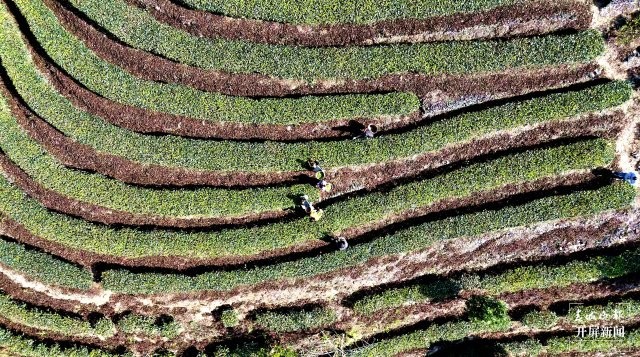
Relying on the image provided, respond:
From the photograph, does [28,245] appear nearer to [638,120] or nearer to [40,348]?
[40,348]

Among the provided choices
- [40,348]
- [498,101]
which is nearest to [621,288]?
[498,101]

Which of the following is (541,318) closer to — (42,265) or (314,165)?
(314,165)

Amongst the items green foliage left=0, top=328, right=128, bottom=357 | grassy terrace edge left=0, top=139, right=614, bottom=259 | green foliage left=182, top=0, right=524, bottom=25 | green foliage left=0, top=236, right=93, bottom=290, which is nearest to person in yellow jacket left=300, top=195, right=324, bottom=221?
grassy terrace edge left=0, top=139, right=614, bottom=259

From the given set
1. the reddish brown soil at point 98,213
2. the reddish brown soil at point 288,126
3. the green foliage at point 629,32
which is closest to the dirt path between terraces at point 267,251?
the reddish brown soil at point 98,213

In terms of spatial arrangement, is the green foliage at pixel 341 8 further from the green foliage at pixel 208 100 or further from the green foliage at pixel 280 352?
the green foliage at pixel 280 352

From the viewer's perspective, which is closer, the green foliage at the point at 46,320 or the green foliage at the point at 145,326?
the green foliage at the point at 46,320

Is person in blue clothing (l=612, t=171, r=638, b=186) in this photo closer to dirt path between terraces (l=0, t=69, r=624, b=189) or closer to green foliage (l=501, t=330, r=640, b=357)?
dirt path between terraces (l=0, t=69, r=624, b=189)
